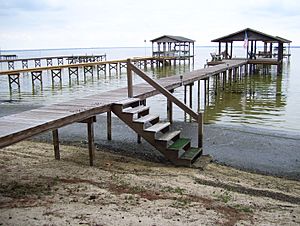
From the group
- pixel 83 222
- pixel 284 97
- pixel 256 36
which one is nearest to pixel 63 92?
pixel 284 97

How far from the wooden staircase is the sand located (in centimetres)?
28

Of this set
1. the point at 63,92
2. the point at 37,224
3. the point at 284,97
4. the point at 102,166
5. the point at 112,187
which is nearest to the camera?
the point at 37,224

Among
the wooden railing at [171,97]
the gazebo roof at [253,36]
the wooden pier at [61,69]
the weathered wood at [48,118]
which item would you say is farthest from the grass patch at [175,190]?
the gazebo roof at [253,36]

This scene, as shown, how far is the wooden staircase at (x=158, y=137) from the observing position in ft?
24.8

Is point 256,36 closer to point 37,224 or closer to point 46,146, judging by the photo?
point 46,146

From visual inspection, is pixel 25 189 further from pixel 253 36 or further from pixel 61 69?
pixel 61 69

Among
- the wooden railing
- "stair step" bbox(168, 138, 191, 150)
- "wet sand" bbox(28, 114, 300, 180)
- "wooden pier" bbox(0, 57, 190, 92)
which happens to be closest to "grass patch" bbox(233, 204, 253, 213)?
"stair step" bbox(168, 138, 191, 150)

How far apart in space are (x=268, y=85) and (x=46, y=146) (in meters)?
19.9

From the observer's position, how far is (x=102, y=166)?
7328 mm

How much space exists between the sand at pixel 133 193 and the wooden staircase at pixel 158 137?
28 cm

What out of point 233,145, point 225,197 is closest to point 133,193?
point 225,197

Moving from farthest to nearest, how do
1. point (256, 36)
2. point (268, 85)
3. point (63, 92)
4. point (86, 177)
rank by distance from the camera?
point (256, 36) → point (268, 85) → point (63, 92) → point (86, 177)

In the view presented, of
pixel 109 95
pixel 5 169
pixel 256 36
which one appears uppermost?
pixel 256 36

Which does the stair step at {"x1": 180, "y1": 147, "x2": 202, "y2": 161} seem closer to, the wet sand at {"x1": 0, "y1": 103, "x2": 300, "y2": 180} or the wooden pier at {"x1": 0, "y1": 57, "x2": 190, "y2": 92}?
the wet sand at {"x1": 0, "y1": 103, "x2": 300, "y2": 180}
